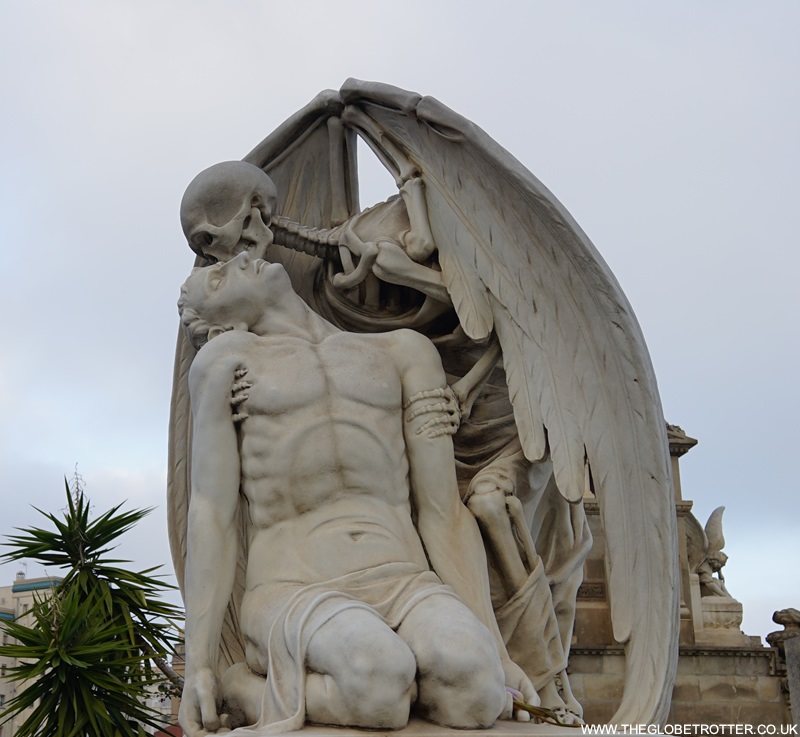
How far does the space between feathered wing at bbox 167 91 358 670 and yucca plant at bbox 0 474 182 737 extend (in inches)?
136

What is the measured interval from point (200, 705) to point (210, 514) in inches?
28.2

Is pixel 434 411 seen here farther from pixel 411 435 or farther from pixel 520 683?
pixel 520 683


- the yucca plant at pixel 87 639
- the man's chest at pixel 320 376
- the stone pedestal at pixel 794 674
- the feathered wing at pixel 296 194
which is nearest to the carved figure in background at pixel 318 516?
the man's chest at pixel 320 376

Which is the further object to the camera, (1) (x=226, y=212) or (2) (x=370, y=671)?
(1) (x=226, y=212)

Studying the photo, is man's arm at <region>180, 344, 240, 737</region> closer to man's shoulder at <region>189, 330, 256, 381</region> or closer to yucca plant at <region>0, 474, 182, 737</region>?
man's shoulder at <region>189, 330, 256, 381</region>

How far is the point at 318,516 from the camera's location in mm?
4848

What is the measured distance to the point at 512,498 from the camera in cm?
521

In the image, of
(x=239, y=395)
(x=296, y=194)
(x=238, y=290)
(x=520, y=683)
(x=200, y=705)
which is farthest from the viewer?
(x=296, y=194)

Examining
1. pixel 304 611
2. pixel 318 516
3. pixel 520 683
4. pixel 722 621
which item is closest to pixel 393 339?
pixel 318 516

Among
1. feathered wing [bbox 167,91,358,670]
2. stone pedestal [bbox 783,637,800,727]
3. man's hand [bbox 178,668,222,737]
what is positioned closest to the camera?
man's hand [bbox 178,668,222,737]

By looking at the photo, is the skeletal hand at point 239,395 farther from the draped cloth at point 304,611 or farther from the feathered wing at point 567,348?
the feathered wing at point 567,348

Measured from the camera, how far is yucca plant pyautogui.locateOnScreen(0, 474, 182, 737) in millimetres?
8961

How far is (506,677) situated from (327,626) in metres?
0.83

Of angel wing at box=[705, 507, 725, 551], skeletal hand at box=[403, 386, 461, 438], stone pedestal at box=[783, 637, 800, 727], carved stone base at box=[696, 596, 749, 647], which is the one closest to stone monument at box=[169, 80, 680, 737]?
skeletal hand at box=[403, 386, 461, 438]
